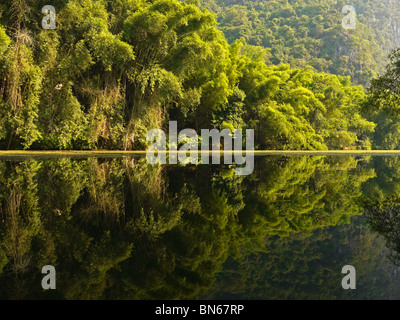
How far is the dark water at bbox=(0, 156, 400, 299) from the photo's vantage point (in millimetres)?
2209

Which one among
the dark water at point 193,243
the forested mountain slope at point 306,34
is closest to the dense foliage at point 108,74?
the dark water at point 193,243

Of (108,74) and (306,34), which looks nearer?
(108,74)

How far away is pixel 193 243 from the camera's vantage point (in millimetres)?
3141

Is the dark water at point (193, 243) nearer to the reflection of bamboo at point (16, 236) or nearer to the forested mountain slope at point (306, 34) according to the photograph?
the reflection of bamboo at point (16, 236)

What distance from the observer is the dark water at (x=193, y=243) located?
2209mm

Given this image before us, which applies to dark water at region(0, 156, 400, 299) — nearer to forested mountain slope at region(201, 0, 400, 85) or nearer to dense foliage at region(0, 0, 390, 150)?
dense foliage at region(0, 0, 390, 150)

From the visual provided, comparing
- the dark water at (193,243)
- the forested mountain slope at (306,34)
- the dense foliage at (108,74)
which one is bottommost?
the dark water at (193,243)

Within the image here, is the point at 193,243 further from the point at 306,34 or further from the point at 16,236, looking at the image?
the point at 306,34

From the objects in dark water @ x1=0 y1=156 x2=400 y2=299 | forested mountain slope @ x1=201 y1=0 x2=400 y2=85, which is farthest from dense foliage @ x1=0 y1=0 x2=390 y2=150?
forested mountain slope @ x1=201 y1=0 x2=400 y2=85

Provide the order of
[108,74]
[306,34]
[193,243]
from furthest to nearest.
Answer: [306,34], [108,74], [193,243]

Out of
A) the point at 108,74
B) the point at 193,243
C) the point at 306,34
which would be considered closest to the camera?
the point at 193,243

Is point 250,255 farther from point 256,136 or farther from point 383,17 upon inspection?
point 383,17

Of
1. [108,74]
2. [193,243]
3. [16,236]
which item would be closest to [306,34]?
[108,74]
